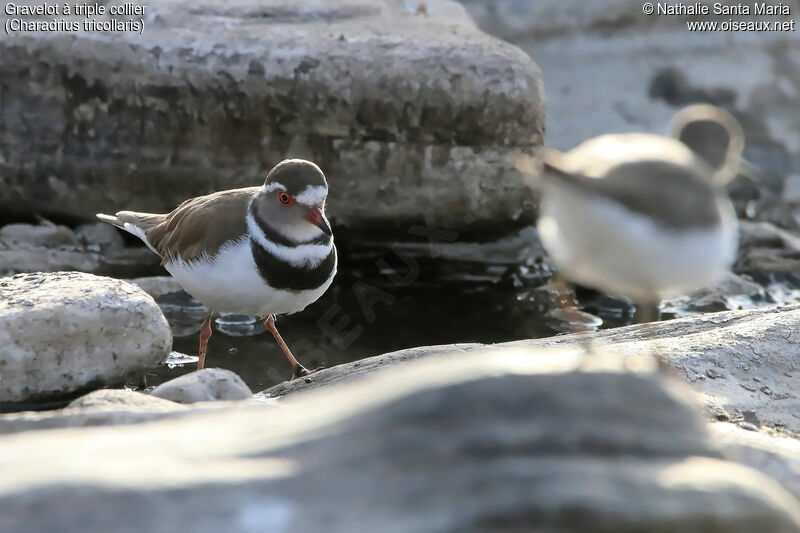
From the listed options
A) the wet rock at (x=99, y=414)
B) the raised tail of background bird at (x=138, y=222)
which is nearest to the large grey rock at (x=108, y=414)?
the wet rock at (x=99, y=414)

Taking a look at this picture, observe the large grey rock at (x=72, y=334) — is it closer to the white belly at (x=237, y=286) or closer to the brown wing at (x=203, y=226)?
the white belly at (x=237, y=286)

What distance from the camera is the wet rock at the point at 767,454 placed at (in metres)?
3.21

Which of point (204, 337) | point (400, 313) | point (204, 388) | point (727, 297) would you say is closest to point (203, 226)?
point (204, 337)

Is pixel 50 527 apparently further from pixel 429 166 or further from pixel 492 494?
pixel 429 166

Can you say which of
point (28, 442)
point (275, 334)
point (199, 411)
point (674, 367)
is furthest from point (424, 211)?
point (28, 442)

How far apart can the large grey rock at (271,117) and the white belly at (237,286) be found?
7.49 feet

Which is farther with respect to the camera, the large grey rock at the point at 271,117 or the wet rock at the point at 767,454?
the large grey rock at the point at 271,117

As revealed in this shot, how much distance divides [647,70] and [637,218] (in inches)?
361

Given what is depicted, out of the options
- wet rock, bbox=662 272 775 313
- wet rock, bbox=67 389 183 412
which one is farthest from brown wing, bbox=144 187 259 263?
wet rock, bbox=662 272 775 313

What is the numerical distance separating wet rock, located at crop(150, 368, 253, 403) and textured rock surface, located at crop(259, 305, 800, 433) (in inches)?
20.7

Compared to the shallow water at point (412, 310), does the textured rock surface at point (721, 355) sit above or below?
above

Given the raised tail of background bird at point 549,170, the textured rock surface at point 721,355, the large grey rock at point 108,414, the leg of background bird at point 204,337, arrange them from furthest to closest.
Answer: the leg of background bird at point 204,337
the textured rock surface at point 721,355
the large grey rock at point 108,414
the raised tail of background bird at point 549,170

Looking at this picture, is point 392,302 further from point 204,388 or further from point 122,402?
point 122,402

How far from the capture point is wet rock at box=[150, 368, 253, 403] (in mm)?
4238
